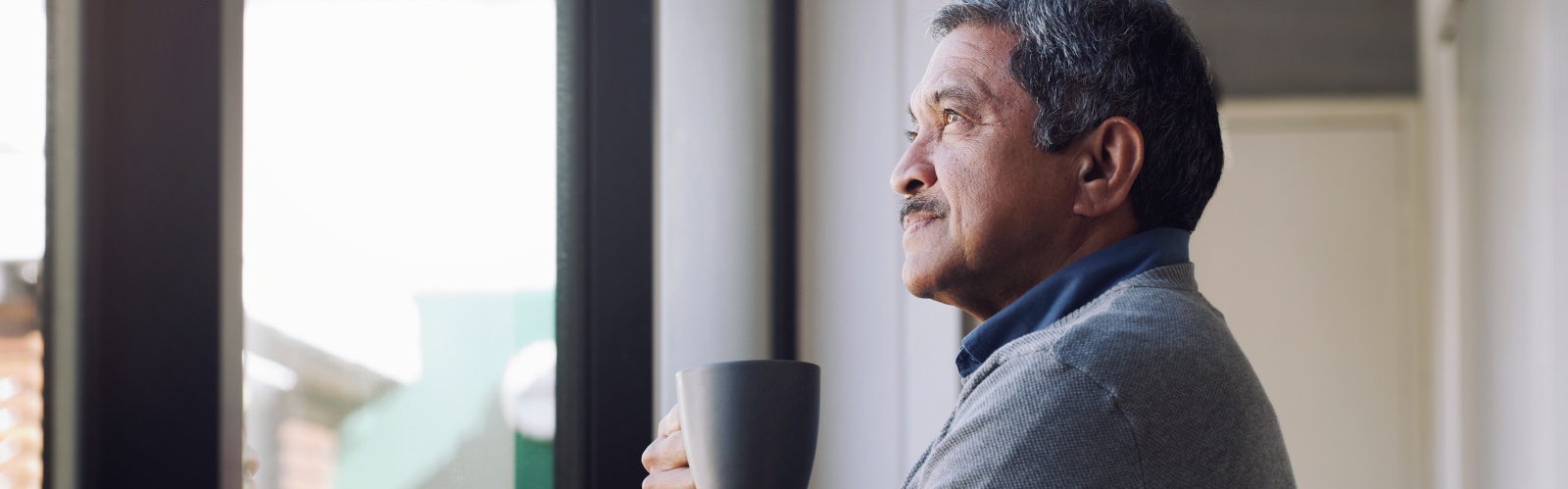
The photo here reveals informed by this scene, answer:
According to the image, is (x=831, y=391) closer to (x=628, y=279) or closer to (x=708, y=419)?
(x=628, y=279)

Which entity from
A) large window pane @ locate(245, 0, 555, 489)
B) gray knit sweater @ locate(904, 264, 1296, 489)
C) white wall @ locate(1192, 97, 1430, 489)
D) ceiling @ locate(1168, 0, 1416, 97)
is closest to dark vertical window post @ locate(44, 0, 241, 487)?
large window pane @ locate(245, 0, 555, 489)

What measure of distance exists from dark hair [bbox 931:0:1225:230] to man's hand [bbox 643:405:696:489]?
0.41 metres

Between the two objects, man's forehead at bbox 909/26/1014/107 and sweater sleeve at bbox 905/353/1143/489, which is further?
man's forehead at bbox 909/26/1014/107

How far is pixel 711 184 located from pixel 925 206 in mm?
640

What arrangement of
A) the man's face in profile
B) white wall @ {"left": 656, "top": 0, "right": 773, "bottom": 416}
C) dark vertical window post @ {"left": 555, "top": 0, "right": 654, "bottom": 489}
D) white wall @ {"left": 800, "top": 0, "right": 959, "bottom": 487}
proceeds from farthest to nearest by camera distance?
white wall @ {"left": 800, "top": 0, "right": 959, "bottom": 487} < white wall @ {"left": 656, "top": 0, "right": 773, "bottom": 416} < dark vertical window post @ {"left": 555, "top": 0, "right": 654, "bottom": 489} < the man's face in profile

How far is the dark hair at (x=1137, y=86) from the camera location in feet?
3.16

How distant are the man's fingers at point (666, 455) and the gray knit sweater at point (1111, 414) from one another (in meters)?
0.23

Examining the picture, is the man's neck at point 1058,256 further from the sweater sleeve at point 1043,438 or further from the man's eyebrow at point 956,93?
the sweater sleeve at point 1043,438

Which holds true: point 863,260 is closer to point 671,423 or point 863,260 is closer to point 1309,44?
point 671,423

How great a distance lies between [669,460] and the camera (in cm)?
91

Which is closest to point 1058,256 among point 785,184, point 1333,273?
point 785,184

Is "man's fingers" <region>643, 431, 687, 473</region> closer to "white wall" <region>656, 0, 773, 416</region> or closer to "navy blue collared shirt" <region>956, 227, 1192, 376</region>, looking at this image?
"navy blue collared shirt" <region>956, 227, 1192, 376</region>

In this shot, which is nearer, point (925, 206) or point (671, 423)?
point (671, 423)

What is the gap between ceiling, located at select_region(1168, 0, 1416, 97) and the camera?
355cm
